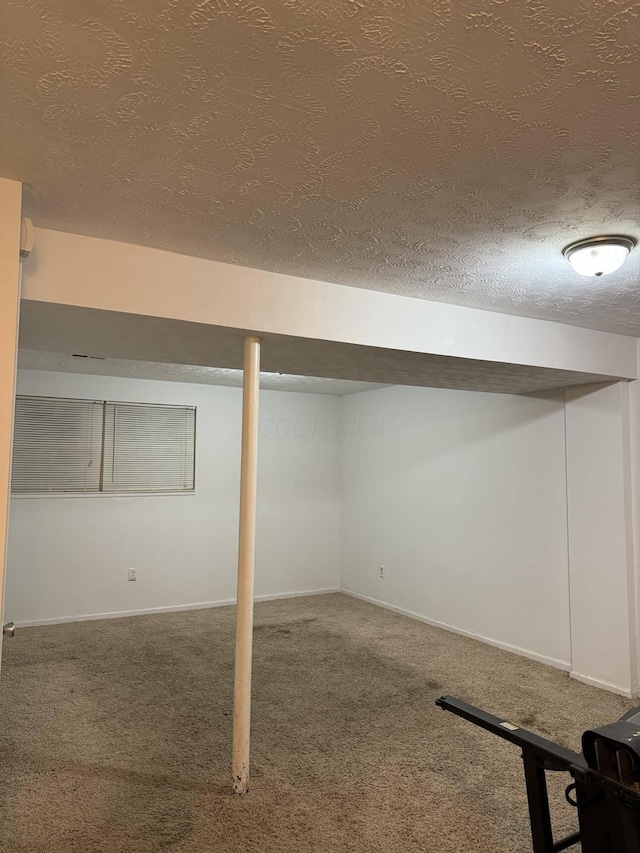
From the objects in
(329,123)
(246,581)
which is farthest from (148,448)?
(329,123)

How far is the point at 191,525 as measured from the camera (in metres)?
6.16

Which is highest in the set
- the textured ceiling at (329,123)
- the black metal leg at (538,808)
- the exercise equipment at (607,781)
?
the textured ceiling at (329,123)

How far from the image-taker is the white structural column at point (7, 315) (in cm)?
182

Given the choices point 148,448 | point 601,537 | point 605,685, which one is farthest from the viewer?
point 148,448

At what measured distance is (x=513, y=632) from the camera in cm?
477

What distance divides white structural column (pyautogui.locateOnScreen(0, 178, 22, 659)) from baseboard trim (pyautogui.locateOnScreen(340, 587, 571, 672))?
406 centimetres

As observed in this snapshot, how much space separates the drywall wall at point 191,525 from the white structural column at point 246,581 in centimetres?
339

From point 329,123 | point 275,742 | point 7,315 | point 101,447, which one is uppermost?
point 329,123

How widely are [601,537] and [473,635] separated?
159cm

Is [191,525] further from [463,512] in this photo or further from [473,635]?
[473,635]

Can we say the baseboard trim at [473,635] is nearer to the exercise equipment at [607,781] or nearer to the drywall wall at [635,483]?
the drywall wall at [635,483]

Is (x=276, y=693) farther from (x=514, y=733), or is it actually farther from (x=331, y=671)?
(x=514, y=733)
